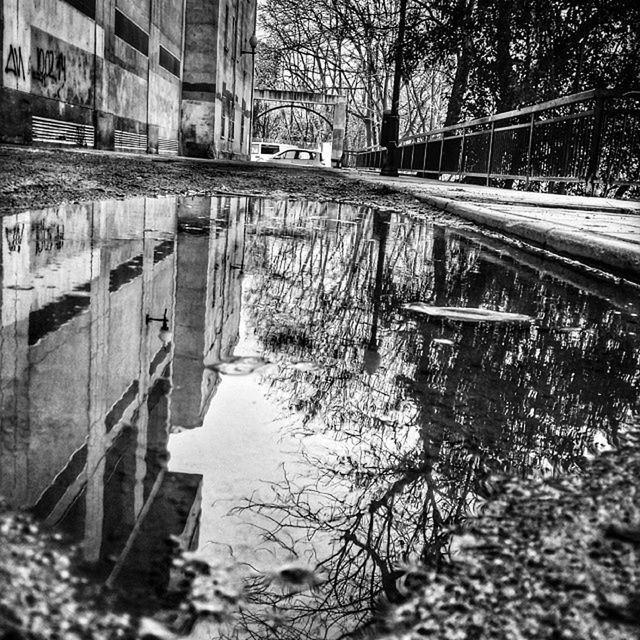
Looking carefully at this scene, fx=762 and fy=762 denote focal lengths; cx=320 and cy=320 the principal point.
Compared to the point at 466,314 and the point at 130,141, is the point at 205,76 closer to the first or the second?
the point at 130,141

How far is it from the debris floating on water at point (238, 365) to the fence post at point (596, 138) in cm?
896

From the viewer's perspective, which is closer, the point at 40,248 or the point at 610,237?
the point at 40,248

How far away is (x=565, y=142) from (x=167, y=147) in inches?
624

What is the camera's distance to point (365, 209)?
A: 7.58 metres

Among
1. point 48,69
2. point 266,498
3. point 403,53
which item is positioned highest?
point 403,53

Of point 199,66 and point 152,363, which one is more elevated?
point 199,66

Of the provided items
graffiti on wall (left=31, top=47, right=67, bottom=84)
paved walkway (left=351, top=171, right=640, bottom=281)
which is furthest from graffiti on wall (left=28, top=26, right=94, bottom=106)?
paved walkway (left=351, top=171, right=640, bottom=281)

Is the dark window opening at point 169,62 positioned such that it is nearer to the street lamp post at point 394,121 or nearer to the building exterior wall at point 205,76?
the building exterior wall at point 205,76

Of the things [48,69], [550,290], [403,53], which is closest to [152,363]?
[550,290]

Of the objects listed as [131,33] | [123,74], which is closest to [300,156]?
[131,33]

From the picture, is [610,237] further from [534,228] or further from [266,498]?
[266,498]

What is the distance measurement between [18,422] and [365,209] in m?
6.44

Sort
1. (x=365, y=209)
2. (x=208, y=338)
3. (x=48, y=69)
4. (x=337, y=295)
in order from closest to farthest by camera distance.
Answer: (x=208, y=338)
(x=337, y=295)
(x=365, y=209)
(x=48, y=69)

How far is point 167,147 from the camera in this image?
78.7 feet
